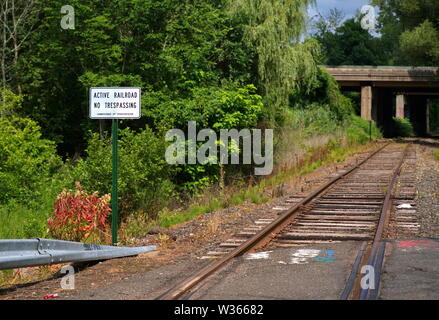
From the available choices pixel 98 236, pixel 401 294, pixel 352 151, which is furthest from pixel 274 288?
pixel 352 151

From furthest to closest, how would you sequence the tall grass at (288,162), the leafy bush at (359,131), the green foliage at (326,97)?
the green foliage at (326,97) < the leafy bush at (359,131) < the tall grass at (288,162)

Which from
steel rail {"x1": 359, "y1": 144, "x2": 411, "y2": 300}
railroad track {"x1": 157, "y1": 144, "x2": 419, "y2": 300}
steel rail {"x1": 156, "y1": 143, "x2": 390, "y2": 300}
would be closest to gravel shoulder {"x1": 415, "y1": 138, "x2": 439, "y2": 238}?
railroad track {"x1": 157, "y1": 144, "x2": 419, "y2": 300}

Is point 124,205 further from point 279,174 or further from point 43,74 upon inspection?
point 43,74

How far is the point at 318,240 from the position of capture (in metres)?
9.30

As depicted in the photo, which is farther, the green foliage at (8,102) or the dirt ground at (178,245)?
the green foliage at (8,102)

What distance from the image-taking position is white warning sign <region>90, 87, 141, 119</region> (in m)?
9.30

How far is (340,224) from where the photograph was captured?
34.6 feet

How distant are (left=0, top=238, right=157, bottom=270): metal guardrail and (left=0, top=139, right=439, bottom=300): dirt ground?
173 mm

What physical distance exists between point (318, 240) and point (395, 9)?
4130 cm

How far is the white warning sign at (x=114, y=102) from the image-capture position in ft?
30.5

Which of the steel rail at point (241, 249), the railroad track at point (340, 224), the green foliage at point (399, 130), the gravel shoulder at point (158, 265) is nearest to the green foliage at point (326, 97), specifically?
the railroad track at point (340, 224)

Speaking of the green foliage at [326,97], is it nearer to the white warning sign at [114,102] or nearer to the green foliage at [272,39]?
the green foliage at [272,39]

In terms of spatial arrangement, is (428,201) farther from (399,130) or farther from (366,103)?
(399,130)

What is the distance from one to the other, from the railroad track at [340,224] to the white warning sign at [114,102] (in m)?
2.67
